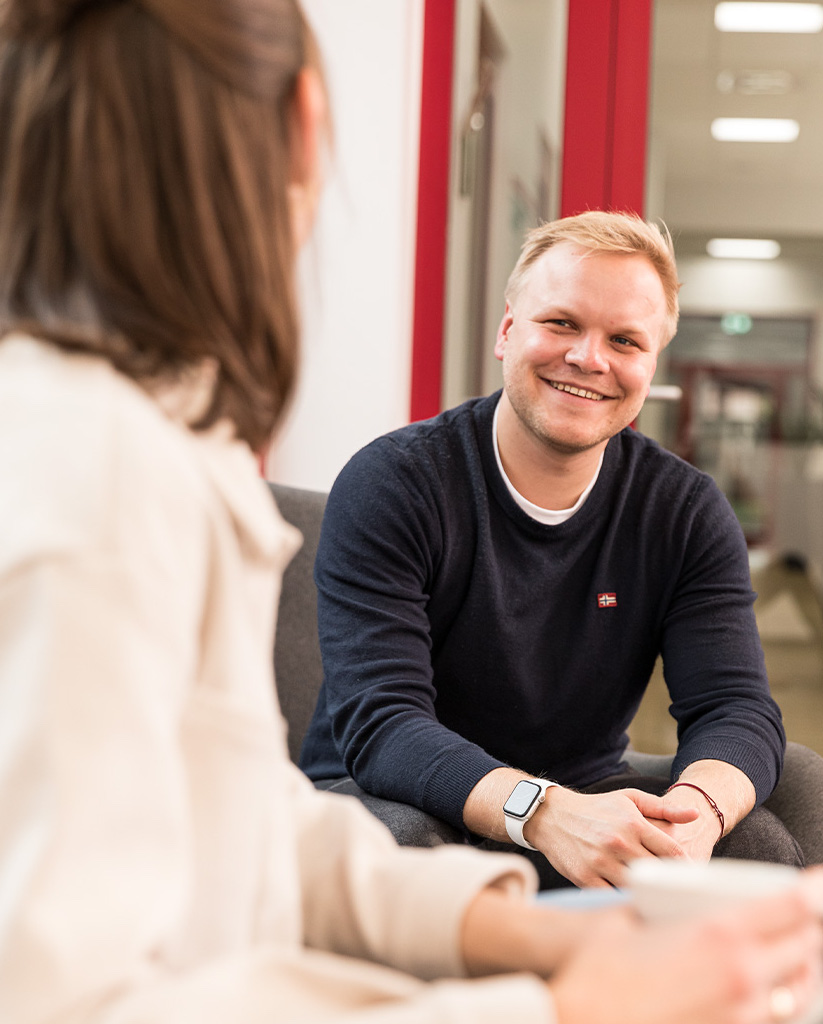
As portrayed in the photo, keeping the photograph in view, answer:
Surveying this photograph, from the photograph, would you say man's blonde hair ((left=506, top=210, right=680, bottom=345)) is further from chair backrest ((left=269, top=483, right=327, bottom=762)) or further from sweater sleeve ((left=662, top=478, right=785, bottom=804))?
chair backrest ((left=269, top=483, right=327, bottom=762))

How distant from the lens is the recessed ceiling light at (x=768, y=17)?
2.49 meters

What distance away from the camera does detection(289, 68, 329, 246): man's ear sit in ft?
2.28

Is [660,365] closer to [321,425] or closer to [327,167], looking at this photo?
[321,425]

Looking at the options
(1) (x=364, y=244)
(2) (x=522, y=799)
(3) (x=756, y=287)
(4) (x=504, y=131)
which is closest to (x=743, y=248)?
(3) (x=756, y=287)

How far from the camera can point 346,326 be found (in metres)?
2.59

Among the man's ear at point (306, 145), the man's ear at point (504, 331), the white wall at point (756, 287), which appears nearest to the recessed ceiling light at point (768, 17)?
the white wall at point (756, 287)

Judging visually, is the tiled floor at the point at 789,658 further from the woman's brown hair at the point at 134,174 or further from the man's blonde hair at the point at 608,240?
the woman's brown hair at the point at 134,174

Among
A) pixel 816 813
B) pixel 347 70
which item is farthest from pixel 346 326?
pixel 816 813

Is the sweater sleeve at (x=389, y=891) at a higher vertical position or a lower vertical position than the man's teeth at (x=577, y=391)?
lower

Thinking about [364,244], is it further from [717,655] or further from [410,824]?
[410,824]

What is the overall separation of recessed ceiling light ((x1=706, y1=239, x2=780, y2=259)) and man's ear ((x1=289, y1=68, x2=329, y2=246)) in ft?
6.77

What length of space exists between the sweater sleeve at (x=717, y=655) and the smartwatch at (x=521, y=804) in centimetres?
27

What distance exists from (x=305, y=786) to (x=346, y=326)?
1.85 metres

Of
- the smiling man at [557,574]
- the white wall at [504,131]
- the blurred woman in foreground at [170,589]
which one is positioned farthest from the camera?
the white wall at [504,131]
